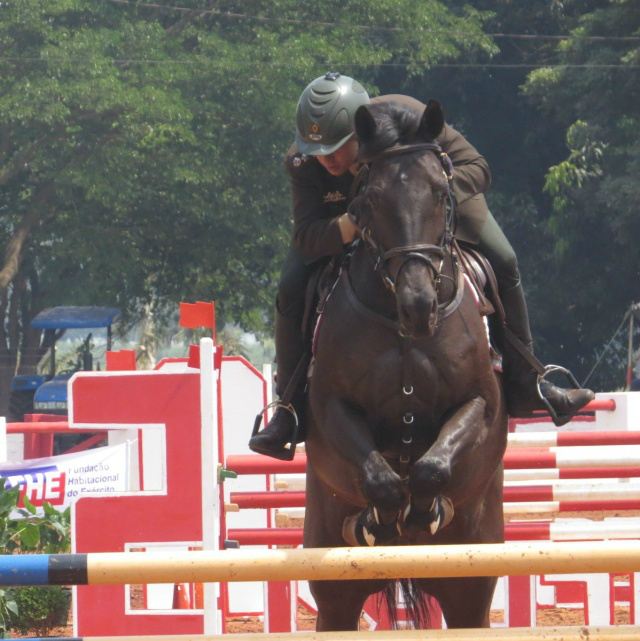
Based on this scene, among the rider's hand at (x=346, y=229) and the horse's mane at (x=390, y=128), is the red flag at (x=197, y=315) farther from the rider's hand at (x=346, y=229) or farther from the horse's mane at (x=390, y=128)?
the horse's mane at (x=390, y=128)

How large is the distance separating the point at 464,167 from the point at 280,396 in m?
1.21

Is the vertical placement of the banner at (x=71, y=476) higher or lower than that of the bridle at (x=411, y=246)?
lower

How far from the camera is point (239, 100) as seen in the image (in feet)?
85.6

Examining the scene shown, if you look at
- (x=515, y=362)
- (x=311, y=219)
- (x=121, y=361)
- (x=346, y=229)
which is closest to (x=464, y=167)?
(x=346, y=229)

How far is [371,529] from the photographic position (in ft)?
13.4

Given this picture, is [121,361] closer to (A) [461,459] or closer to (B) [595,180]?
(A) [461,459]

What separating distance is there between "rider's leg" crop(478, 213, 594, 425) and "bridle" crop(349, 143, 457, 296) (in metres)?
0.51

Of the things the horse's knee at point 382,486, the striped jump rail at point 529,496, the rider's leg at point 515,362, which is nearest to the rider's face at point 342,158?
the rider's leg at point 515,362

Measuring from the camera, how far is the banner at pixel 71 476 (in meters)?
7.20

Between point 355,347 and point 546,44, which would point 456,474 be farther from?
point 546,44

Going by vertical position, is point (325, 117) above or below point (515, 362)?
above

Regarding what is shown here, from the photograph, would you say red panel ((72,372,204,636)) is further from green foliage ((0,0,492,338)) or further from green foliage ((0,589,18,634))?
green foliage ((0,0,492,338))

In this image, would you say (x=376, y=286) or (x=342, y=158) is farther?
(x=342, y=158)

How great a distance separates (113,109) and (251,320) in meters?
5.92
